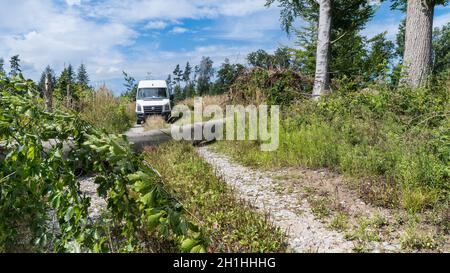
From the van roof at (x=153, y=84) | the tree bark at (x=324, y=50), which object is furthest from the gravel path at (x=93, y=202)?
the van roof at (x=153, y=84)

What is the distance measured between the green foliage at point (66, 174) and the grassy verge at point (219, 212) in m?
0.34

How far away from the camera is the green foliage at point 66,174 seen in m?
1.76

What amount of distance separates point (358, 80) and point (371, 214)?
630 centimetres

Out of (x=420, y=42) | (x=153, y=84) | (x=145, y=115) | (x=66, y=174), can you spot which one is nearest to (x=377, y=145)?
(x=66, y=174)

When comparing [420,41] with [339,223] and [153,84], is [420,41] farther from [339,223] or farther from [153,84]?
[153,84]

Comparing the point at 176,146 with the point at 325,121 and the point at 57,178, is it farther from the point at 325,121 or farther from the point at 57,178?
the point at 57,178

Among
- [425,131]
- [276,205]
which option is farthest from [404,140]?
[276,205]

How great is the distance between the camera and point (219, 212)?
13.5ft

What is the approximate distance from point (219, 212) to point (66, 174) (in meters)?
2.41

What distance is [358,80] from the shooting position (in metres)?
9.52

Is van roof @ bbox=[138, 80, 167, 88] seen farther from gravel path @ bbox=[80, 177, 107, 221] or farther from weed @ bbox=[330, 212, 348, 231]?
weed @ bbox=[330, 212, 348, 231]

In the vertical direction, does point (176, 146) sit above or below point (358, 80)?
below

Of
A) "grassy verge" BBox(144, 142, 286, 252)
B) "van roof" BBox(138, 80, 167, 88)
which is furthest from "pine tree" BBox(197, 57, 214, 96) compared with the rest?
"grassy verge" BBox(144, 142, 286, 252)

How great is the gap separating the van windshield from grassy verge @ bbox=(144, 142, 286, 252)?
12.0 metres
